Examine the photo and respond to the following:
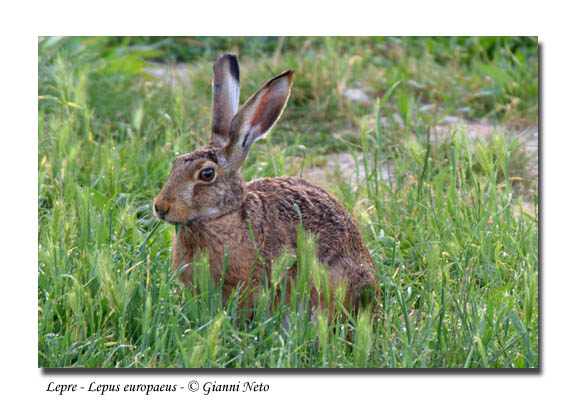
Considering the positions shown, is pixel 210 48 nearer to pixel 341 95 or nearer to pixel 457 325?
pixel 341 95

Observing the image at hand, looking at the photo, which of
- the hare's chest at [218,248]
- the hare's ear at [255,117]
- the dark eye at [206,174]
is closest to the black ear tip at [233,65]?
the hare's ear at [255,117]

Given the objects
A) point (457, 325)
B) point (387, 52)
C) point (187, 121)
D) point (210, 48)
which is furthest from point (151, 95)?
point (457, 325)

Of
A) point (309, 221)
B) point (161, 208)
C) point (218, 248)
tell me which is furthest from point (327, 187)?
point (161, 208)

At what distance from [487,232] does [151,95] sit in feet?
9.56

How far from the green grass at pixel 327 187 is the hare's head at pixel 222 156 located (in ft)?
1.13

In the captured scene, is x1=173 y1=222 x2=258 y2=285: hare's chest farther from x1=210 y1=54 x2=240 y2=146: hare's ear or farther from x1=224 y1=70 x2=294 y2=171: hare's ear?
x1=210 y1=54 x2=240 y2=146: hare's ear

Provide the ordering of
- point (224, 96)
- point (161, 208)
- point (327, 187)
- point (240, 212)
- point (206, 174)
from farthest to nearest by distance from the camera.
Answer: point (327, 187) < point (224, 96) < point (240, 212) < point (206, 174) < point (161, 208)

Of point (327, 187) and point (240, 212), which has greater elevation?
point (327, 187)

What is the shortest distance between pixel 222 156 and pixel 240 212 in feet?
0.91

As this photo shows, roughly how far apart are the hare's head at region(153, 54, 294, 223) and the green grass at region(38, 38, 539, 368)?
1.13 feet

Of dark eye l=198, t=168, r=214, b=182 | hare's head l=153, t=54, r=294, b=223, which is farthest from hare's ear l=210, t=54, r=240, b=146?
dark eye l=198, t=168, r=214, b=182

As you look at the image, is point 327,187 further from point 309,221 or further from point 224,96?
point 224,96

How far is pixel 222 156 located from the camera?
4082mm

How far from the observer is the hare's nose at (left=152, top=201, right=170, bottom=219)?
12.7 ft
